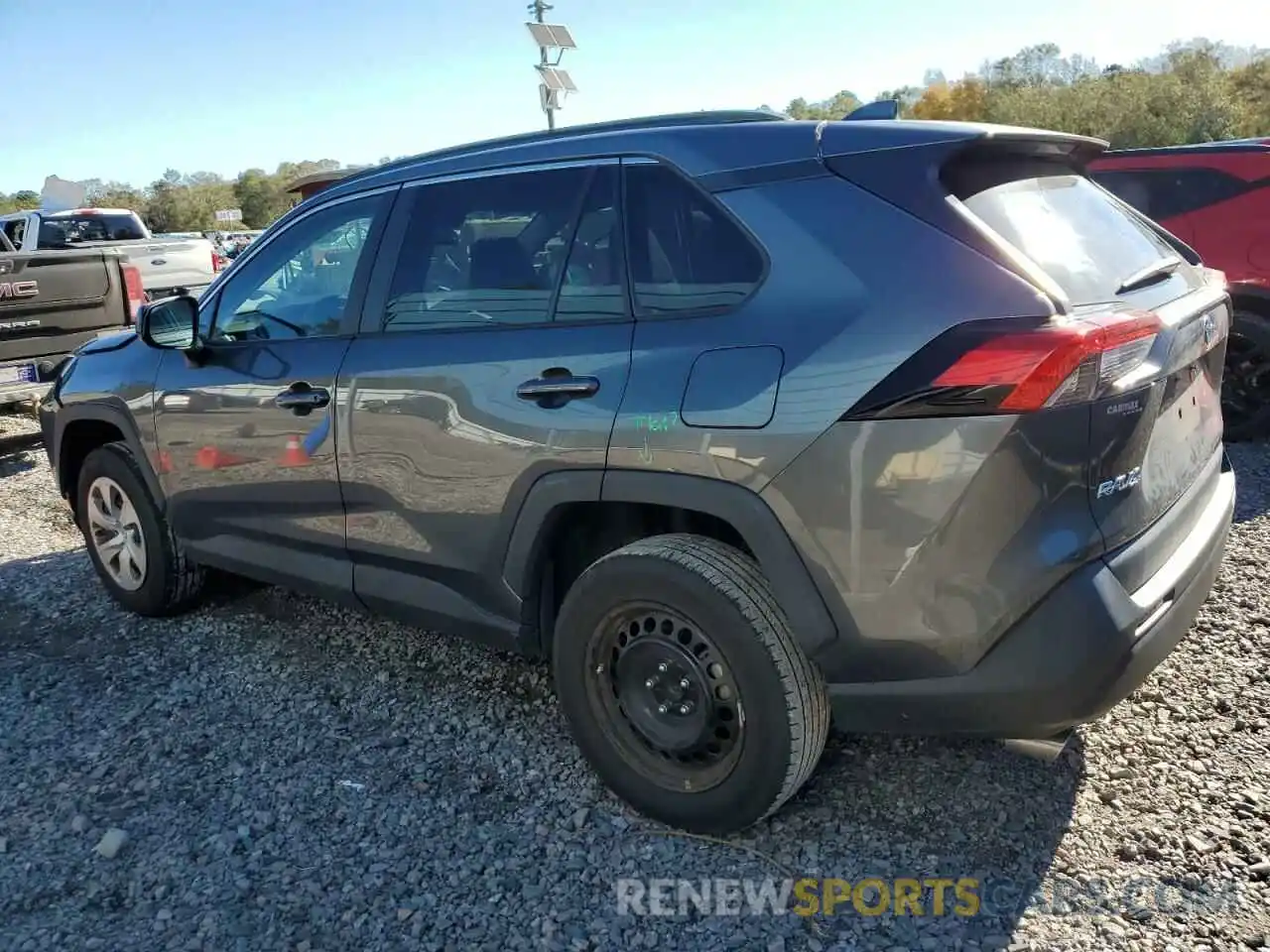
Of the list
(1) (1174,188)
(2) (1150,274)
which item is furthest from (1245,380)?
(2) (1150,274)

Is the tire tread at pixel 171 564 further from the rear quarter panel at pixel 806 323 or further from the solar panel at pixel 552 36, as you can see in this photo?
the solar panel at pixel 552 36

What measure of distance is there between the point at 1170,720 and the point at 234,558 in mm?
3370

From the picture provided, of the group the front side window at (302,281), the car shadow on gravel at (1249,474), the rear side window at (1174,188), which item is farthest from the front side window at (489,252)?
the rear side window at (1174,188)

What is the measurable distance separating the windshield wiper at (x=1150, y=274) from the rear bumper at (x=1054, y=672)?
681mm

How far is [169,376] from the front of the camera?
3930 mm

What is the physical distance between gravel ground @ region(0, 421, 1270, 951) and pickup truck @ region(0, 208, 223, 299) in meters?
9.38

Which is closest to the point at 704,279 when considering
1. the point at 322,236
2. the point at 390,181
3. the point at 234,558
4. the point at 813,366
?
the point at 813,366

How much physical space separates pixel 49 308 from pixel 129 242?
5995mm

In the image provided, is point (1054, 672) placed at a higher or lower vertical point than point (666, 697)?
higher

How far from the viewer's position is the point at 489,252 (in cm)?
303

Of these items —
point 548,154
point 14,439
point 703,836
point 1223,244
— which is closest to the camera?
point 703,836

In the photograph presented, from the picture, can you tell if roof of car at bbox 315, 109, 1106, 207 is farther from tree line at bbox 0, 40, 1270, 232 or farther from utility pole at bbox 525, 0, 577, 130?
tree line at bbox 0, 40, 1270, 232

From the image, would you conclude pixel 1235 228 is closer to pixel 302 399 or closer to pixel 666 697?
pixel 666 697

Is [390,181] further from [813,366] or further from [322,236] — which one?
[813,366]
